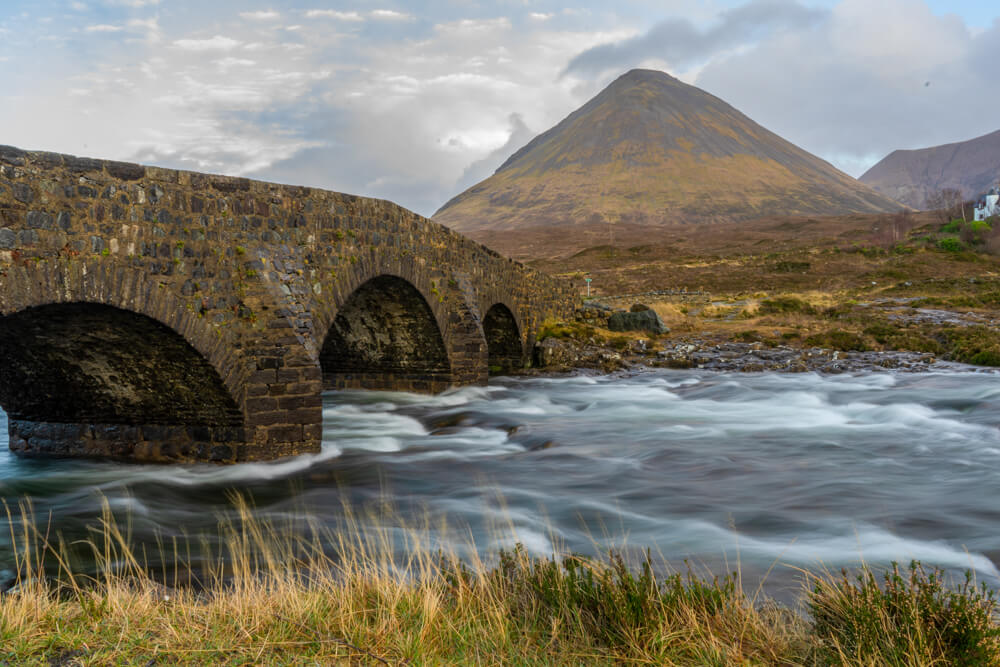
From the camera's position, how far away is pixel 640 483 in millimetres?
10445

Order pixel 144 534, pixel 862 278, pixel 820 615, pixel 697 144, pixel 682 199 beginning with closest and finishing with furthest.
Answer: pixel 820 615 < pixel 144 534 < pixel 862 278 < pixel 682 199 < pixel 697 144

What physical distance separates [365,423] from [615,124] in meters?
176

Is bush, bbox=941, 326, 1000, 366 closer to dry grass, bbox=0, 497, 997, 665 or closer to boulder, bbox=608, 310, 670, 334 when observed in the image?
boulder, bbox=608, 310, 670, 334

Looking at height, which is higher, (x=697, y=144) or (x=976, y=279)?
(x=697, y=144)

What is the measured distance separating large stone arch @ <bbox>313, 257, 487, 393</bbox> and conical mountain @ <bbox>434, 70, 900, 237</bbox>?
10906 cm

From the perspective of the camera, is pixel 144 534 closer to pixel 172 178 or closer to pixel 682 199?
pixel 172 178

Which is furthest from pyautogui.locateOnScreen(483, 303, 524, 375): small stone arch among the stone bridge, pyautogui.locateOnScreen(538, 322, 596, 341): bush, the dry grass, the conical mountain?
the conical mountain

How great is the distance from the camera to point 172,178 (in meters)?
9.61

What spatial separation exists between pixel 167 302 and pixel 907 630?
8438 mm

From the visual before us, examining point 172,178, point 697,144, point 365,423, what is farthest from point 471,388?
point 697,144

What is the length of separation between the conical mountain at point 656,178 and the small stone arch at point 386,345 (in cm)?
10906

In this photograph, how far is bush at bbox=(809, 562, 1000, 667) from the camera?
3594mm

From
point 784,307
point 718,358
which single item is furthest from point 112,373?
point 784,307

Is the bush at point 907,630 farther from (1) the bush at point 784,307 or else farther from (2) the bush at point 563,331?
(1) the bush at point 784,307
